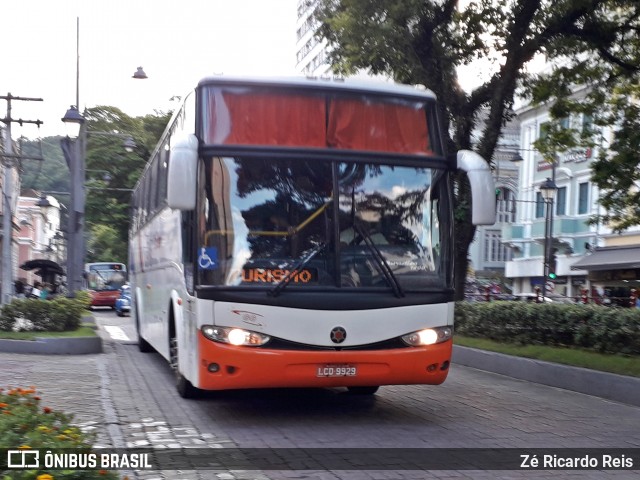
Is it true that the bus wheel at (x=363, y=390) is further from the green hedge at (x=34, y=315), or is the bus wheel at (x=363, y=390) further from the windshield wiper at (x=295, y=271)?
the green hedge at (x=34, y=315)

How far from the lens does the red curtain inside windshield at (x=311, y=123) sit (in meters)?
9.02

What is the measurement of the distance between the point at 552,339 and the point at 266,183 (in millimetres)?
8022

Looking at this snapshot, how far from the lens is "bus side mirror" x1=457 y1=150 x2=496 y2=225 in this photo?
891 cm

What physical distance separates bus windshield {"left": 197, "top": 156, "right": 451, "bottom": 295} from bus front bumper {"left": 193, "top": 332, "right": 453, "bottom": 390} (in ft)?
2.10

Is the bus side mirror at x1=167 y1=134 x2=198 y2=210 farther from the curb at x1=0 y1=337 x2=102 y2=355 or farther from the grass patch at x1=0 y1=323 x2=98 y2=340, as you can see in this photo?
the grass patch at x1=0 y1=323 x2=98 y2=340

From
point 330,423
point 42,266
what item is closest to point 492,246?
point 42,266

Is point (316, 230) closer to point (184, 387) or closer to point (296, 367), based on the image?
point (296, 367)

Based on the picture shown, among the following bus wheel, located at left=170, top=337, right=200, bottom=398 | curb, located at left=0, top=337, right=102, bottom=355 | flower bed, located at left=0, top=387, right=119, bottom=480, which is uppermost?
flower bed, located at left=0, top=387, right=119, bottom=480

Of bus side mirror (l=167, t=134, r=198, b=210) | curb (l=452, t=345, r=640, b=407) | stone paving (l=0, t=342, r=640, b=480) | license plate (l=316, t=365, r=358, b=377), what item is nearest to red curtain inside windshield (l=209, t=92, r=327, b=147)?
bus side mirror (l=167, t=134, r=198, b=210)

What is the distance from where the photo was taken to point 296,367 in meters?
8.59

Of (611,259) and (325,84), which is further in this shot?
(611,259)

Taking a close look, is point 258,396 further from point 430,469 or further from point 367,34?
point 367,34

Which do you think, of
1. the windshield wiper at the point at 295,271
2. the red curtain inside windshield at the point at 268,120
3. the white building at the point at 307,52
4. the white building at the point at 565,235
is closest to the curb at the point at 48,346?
the red curtain inside windshield at the point at 268,120

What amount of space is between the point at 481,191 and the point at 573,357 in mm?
5617
